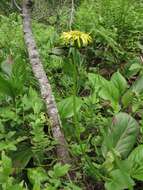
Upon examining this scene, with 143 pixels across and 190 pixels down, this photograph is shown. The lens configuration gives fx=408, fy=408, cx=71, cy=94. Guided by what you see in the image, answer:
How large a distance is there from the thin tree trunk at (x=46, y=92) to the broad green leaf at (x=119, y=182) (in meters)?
0.25

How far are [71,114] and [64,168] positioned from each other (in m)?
0.43

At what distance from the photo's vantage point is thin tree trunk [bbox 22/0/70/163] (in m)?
1.90

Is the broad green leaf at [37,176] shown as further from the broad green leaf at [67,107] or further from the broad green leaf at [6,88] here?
the broad green leaf at [6,88]

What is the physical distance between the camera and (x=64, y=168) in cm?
→ 166

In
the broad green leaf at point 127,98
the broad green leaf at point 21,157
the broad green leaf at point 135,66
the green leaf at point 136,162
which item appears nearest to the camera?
the green leaf at point 136,162

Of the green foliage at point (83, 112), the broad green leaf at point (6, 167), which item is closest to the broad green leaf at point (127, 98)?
the green foliage at point (83, 112)

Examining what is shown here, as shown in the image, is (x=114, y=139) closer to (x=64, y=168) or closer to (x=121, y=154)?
(x=121, y=154)

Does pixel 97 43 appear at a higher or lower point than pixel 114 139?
higher

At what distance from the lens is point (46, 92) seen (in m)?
2.05

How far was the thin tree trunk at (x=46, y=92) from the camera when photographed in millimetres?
1901

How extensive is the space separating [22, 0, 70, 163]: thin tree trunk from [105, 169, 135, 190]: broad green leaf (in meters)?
0.25

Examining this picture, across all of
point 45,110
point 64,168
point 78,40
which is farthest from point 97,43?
point 64,168

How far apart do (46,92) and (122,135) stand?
44 cm

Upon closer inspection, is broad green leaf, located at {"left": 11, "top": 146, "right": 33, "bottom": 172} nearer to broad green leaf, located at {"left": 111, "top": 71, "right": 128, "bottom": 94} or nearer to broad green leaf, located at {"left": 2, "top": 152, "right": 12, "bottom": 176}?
broad green leaf, located at {"left": 2, "top": 152, "right": 12, "bottom": 176}
